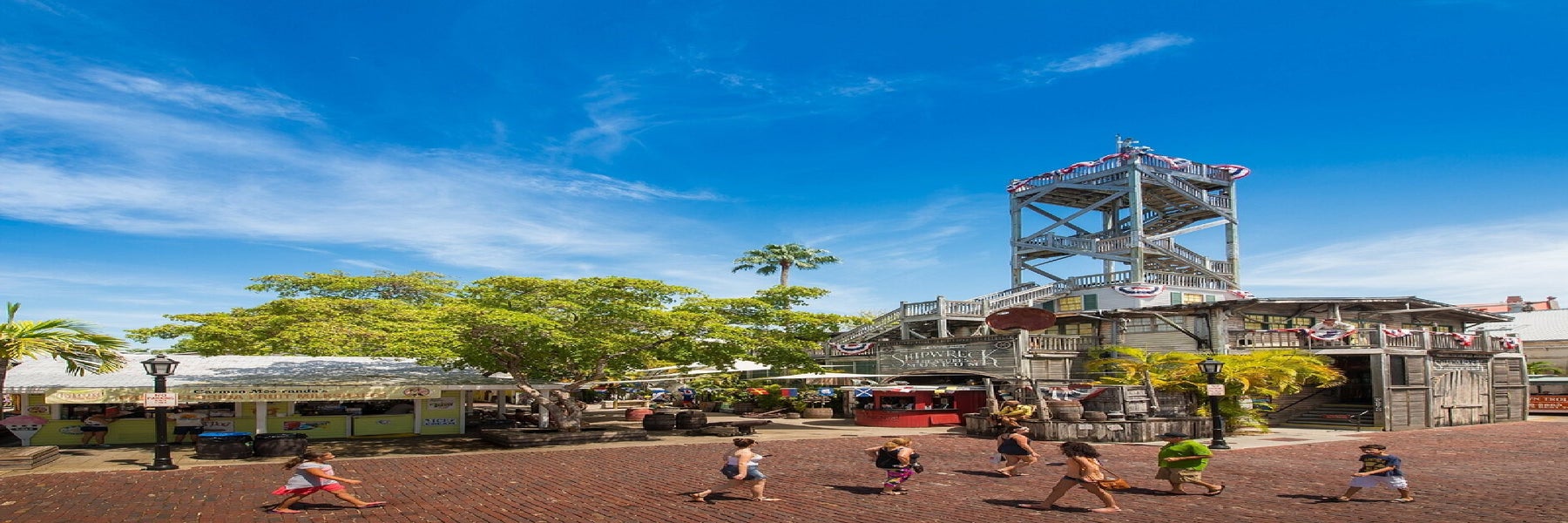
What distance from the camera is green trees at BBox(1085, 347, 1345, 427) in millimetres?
26453

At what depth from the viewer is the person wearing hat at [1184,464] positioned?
45.9 ft

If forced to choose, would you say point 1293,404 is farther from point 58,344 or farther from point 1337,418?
point 58,344

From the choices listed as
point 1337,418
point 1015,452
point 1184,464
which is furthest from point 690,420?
point 1337,418

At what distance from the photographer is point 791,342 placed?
28.3 metres

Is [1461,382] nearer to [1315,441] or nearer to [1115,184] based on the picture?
[1315,441]

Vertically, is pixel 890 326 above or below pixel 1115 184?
below

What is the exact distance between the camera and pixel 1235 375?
26062 mm

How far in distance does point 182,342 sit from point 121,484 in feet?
121

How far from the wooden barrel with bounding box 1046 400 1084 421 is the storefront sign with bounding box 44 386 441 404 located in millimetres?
17487

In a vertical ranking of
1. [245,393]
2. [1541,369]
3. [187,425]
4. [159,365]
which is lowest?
[1541,369]

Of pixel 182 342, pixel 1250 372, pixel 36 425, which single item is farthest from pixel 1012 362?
pixel 182 342

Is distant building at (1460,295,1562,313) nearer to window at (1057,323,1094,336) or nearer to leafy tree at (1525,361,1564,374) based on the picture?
A: leafy tree at (1525,361,1564,374)

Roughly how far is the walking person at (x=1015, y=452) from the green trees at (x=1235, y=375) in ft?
36.8

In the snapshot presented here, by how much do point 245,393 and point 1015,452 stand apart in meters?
18.2
